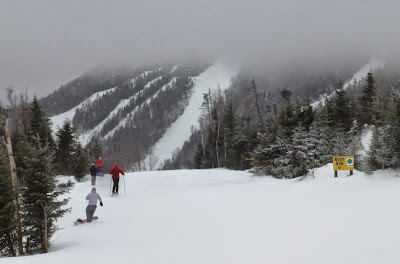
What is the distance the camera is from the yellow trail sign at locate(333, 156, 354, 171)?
16672mm

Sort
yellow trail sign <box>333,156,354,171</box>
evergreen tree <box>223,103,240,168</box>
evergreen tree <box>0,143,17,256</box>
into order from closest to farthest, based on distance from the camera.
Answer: evergreen tree <box>0,143,17,256</box>, yellow trail sign <box>333,156,354,171</box>, evergreen tree <box>223,103,240,168</box>

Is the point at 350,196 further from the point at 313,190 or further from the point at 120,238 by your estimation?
the point at 120,238

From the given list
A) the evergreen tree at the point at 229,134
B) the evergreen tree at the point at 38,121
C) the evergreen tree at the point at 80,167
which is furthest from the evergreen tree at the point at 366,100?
the evergreen tree at the point at 38,121

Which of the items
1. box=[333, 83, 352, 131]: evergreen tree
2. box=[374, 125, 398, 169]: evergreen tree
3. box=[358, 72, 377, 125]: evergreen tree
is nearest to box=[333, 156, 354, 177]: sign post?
box=[374, 125, 398, 169]: evergreen tree

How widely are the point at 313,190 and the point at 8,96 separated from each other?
3789cm

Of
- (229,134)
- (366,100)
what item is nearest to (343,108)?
(366,100)

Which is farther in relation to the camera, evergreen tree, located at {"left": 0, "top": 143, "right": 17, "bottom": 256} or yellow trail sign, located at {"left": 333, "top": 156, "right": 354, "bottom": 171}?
yellow trail sign, located at {"left": 333, "top": 156, "right": 354, "bottom": 171}

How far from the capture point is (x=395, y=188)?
12547 mm

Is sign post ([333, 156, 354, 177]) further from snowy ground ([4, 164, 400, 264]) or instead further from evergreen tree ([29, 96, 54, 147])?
Answer: evergreen tree ([29, 96, 54, 147])

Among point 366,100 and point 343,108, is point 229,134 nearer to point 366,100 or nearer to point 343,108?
point 343,108

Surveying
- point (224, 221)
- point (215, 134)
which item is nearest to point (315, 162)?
point (224, 221)

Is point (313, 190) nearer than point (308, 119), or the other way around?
point (313, 190)

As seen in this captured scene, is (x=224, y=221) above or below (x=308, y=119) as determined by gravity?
below

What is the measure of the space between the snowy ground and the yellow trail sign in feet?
2.07
